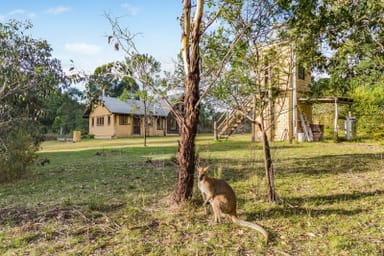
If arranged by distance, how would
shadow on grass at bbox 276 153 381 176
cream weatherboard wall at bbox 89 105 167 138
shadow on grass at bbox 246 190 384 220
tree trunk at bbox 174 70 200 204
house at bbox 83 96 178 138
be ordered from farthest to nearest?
cream weatherboard wall at bbox 89 105 167 138
house at bbox 83 96 178 138
shadow on grass at bbox 276 153 381 176
tree trunk at bbox 174 70 200 204
shadow on grass at bbox 246 190 384 220

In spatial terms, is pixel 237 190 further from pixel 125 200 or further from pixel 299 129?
pixel 299 129

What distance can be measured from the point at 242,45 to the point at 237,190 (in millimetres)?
2696

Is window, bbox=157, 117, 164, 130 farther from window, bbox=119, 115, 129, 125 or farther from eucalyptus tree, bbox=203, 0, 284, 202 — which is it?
eucalyptus tree, bbox=203, 0, 284, 202

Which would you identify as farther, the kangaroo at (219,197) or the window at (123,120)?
the window at (123,120)

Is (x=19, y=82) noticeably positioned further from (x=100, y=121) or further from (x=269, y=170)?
(x=100, y=121)

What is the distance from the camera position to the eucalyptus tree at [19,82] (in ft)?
20.9

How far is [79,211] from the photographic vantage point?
430 cm

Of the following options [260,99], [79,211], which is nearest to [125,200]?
[79,211]

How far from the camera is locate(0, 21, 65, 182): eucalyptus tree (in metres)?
6.36

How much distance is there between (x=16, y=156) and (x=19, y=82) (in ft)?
6.19

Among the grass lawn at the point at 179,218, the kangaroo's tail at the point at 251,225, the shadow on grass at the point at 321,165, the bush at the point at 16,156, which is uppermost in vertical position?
the bush at the point at 16,156

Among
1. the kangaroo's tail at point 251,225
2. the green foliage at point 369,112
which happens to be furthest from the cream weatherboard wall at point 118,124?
the kangaroo's tail at point 251,225

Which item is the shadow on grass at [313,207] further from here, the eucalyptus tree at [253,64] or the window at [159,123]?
the window at [159,123]

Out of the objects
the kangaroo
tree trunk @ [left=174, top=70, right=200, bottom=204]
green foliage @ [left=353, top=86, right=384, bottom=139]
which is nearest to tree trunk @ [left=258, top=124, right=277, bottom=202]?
the kangaroo
